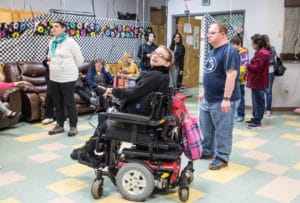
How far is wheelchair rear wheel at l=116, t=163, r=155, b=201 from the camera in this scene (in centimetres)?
235

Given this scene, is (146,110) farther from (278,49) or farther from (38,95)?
(278,49)

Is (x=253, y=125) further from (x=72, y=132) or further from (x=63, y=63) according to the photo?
(x=63, y=63)

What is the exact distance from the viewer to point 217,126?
298 centimetres

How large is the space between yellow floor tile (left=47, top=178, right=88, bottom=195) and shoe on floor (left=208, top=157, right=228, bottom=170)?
1135 millimetres

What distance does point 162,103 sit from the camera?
236 centimetres

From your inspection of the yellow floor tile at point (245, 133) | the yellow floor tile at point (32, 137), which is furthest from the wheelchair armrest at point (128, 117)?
the yellow floor tile at point (245, 133)

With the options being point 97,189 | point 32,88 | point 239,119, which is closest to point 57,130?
point 32,88

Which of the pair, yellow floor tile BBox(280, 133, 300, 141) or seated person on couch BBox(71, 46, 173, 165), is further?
yellow floor tile BBox(280, 133, 300, 141)

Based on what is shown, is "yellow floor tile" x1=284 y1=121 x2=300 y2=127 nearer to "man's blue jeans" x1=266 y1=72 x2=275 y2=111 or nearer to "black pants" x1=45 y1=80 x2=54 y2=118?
"man's blue jeans" x1=266 y1=72 x2=275 y2=111

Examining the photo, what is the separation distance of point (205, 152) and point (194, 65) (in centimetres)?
484

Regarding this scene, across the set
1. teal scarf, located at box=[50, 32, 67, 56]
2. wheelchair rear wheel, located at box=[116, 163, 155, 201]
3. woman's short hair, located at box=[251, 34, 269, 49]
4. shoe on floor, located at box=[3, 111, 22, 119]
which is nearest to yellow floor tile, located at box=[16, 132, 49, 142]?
shoe on floor, located at box=[3, 111, 22, 119]

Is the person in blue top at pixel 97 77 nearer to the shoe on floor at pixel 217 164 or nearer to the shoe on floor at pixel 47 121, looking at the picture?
the shoe on floor at pixel 47 121

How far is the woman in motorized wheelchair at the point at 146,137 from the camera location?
7.72 ft

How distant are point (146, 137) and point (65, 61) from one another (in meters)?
1.84
